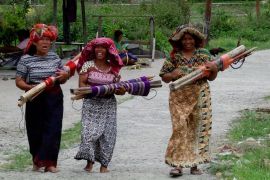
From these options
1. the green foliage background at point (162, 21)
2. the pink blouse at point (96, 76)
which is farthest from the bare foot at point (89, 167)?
the green foliage background at point (162, 21)

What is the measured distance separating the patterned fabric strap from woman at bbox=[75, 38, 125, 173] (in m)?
0.10

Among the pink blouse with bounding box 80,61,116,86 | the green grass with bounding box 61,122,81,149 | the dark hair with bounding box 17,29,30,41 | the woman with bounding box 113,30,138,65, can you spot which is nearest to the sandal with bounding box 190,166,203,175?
the pink blouse with bounding box 80,61,116,86

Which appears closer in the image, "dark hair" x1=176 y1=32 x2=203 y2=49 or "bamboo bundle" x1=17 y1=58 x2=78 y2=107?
"bamboo bundle" x1=17 y1=58 x2=78 y2=107

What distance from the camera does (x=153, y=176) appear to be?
770 cm

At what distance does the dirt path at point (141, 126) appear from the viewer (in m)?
7.98

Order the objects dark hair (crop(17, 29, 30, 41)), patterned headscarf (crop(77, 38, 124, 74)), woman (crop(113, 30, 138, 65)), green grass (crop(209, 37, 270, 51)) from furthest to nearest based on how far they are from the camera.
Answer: green grass (crop(209, 37, 270, 51)) < woman (crop(113, 30, 138, 65)) < dark hair (crop(17, 29, 30, 41)) < patterned headscarf (crop(77, 38, 124, 74))

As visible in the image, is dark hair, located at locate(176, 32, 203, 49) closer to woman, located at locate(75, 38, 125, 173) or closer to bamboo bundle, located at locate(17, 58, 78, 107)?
woman, located at locate(75, 38, 125, 173)

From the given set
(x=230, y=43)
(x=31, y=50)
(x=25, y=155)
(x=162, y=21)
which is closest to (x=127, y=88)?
(x=31, y=50)

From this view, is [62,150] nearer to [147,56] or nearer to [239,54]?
[239,54]

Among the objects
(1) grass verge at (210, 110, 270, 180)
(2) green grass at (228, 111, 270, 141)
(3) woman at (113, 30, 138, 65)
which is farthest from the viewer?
(3) woman at (113, 30, 138, 65)

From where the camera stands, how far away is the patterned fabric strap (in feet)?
25.5

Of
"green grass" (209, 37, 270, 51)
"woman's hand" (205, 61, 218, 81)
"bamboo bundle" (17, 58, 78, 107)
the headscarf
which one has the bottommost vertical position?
"green grass" (209, 37, 270, 51)

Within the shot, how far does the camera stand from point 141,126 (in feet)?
38.2

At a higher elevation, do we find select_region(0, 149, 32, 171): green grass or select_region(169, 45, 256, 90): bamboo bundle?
select_region(169, 45, 256, 90): bamboo bundle
